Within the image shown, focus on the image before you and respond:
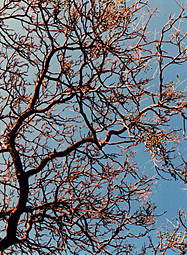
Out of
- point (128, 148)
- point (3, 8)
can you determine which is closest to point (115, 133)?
point (128, 148)

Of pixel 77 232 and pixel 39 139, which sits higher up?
pixel 39 139

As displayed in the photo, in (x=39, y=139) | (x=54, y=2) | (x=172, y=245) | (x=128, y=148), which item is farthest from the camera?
(x=39, y=139)

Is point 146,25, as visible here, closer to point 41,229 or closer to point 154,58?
point 154,58

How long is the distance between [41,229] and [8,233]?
1028 millimetres

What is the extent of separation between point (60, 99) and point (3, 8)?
178 centimetres

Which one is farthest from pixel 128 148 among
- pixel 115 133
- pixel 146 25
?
pixel 146 25

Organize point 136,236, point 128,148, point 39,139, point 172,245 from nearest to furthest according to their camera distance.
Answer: point 172,245 → point 128,148 → point 136,236 → point 39,139

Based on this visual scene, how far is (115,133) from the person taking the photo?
5027 millimetres

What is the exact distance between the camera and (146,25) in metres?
4.75

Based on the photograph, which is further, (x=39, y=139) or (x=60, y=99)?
(x=39, y=139)

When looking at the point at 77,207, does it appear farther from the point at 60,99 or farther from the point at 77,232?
the point at 60,99

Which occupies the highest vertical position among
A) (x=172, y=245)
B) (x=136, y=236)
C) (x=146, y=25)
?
(x=146, y=25)

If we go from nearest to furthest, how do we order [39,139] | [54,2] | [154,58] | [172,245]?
[54,2], [154,58], [172,245], [39,139]

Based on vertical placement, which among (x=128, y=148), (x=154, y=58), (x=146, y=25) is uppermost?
(x=146, y=25)
